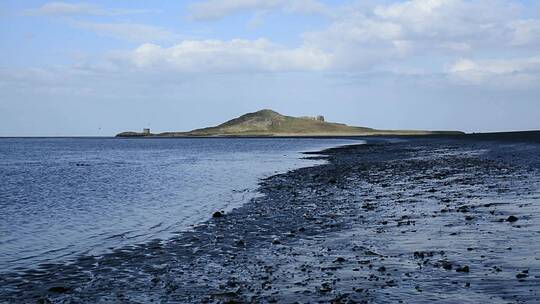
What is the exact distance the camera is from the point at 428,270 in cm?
1524

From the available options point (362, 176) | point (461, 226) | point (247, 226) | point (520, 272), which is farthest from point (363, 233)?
point (362, 176)

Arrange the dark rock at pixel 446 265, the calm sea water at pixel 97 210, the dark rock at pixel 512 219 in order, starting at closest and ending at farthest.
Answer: the dark rock at pixel 446 265 → the dark rock at pixel 512 219 → the calm sea water at pixel 97 210

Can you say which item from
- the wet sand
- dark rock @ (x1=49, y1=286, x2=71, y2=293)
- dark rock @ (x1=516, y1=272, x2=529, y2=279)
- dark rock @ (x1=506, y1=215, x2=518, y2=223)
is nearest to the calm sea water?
the wet sand

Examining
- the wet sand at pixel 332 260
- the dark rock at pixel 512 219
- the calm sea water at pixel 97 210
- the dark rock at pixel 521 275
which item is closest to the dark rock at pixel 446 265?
the wet sand at pixel 332 260

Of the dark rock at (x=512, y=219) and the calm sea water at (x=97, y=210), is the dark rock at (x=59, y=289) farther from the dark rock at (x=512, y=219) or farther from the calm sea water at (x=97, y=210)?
the dark rock at (x=512, y=219)

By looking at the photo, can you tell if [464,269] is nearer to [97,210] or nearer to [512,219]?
[512,219]

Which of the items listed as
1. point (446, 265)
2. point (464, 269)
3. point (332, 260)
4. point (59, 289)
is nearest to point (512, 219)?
point (446, 265)

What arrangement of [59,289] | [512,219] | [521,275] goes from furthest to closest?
[512,219]
[59,289]
[521,275]

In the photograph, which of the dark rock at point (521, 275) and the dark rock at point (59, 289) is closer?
the dark rock at point (521, 275)

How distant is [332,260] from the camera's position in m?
17.2

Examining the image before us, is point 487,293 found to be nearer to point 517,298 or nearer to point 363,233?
point 517,298

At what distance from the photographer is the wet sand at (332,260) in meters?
13.6

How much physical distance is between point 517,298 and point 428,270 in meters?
3.19

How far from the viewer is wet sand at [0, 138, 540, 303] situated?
13.6 meters
